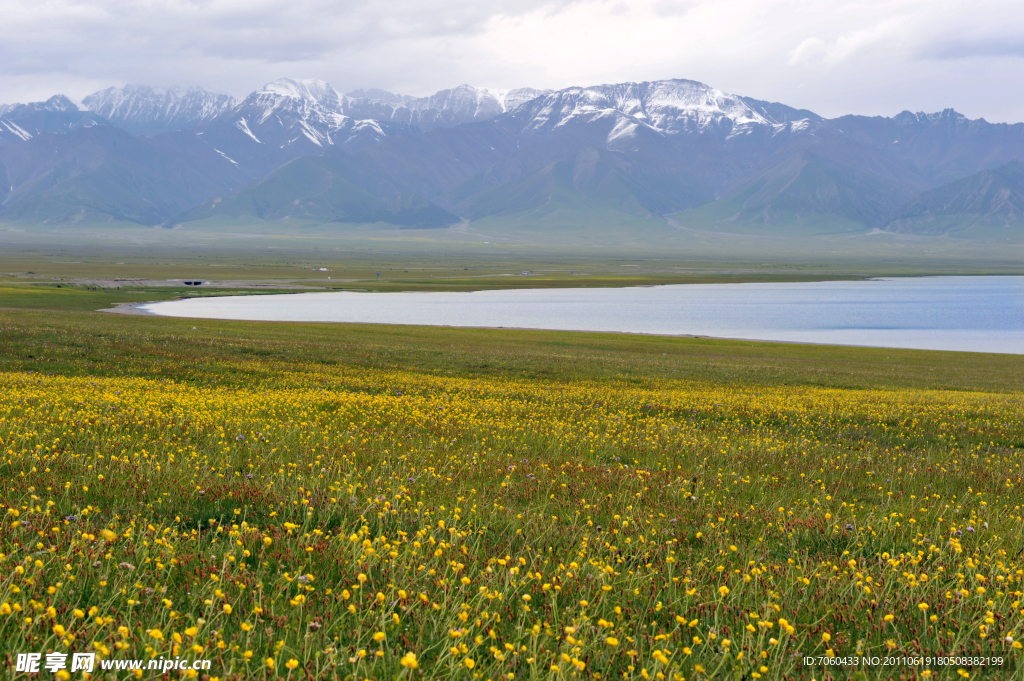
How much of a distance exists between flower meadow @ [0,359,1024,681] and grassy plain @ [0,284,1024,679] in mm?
34

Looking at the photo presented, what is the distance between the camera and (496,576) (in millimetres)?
5758

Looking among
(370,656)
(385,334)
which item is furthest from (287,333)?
(370,656)

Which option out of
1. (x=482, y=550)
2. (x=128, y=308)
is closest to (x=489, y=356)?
(x=482, y=550)

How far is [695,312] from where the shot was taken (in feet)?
338

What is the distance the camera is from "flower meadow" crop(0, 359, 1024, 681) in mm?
4719

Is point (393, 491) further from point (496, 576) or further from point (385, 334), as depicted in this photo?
point (385, 334)

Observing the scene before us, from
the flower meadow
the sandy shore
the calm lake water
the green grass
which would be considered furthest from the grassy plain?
the sandy shore

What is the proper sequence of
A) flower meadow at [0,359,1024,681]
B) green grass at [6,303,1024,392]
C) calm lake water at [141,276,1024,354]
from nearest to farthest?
flower meadow at [0,359,1024,681] < green grass at [6,303,1024,392] < calm lake water at [141,276,1024,354]

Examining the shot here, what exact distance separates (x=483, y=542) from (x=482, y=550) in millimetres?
301

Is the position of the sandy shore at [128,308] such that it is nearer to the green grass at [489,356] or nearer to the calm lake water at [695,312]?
the calm lake water at [695,312]

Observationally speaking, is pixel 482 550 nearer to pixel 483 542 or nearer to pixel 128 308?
pixel 483 542

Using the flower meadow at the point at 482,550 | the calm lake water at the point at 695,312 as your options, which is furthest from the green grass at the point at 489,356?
the calm lake water at the point at 695,312

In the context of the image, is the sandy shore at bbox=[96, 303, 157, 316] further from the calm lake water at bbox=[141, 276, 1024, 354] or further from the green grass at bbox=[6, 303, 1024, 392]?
the green grass at bbox=[6, 303, 1024, 392]

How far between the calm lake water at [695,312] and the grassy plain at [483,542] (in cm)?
6512
